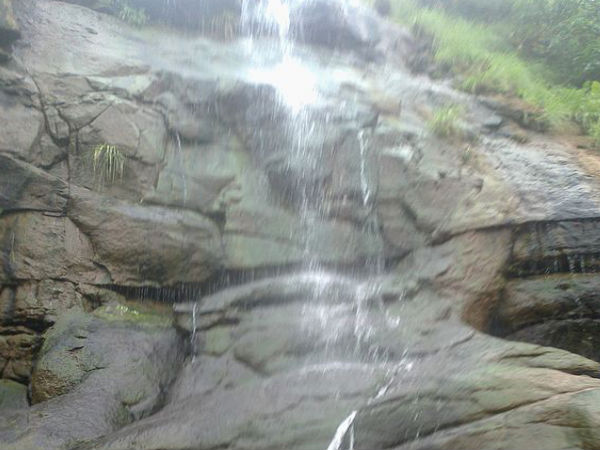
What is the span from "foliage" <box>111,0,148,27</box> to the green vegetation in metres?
4.93

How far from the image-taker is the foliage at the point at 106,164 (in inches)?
245

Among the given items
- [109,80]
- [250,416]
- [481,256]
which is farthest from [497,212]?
[109,80]

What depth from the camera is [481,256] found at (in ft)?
19.9

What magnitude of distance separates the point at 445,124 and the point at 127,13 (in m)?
5.29

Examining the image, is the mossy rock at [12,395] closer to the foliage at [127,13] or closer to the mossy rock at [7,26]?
the mossy rock at [7,26]

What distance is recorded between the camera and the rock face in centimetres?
427

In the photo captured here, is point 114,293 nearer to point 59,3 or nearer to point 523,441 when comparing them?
point 523,441

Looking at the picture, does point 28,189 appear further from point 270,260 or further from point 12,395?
point 270,260

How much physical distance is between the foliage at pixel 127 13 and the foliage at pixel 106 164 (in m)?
3.15

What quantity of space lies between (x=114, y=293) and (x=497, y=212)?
14.9 ft

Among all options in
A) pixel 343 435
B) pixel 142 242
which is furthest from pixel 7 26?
pixel 343 435

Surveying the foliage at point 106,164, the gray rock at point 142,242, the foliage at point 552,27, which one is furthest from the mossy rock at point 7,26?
the foliage at point 552,27

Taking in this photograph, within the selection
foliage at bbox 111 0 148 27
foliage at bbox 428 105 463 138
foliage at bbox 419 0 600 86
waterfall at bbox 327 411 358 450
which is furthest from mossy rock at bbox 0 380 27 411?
foliage at bbox 419 0 600 86

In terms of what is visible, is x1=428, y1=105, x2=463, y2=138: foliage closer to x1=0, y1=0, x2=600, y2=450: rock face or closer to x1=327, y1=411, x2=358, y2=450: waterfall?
x1=0, y1=0, x2=600, y2=450: rock face
